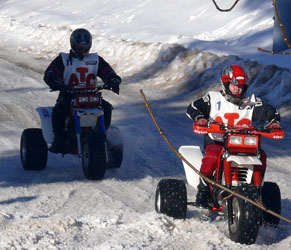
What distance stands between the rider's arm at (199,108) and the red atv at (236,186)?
0.42m

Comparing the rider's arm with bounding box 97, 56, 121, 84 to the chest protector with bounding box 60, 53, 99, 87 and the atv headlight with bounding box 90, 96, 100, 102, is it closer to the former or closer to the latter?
the chest protector with bounding box 60, 53, 99, 87

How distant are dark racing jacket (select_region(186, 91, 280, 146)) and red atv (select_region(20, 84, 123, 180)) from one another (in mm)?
1969

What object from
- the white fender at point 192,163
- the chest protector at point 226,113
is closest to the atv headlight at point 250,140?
the chest protector at point 226,113

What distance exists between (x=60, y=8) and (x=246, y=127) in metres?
21.9

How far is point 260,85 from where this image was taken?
48.5ft

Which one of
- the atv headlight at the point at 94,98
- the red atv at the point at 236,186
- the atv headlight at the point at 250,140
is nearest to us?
the red atv at the point at 236,186

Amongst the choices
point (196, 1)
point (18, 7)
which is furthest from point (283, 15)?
point (18, 7)

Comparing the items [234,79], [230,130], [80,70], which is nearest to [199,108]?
[234,79]

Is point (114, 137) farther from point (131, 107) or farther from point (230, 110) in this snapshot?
point (131, 107)

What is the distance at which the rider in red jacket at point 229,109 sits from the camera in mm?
6969

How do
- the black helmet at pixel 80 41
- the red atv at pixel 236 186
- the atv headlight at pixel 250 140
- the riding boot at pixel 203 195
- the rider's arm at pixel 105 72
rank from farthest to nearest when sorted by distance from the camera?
the rider's arm at pixel 105 72 → the black helmet at pixel 80 41 → the riding boot at pixel 203 195 → the atv headlight at pixel 250 140 → the red atv at pixel 236 186

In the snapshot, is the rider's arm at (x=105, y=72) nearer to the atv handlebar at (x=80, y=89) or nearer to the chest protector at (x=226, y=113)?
the atv handlebar at (x=80, y=89)

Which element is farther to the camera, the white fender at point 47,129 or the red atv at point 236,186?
the white fender at point 47,129

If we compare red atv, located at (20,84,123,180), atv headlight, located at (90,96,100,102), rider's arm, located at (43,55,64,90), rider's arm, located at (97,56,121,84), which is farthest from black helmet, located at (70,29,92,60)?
atv headlight, located at (90,96,100,102)
